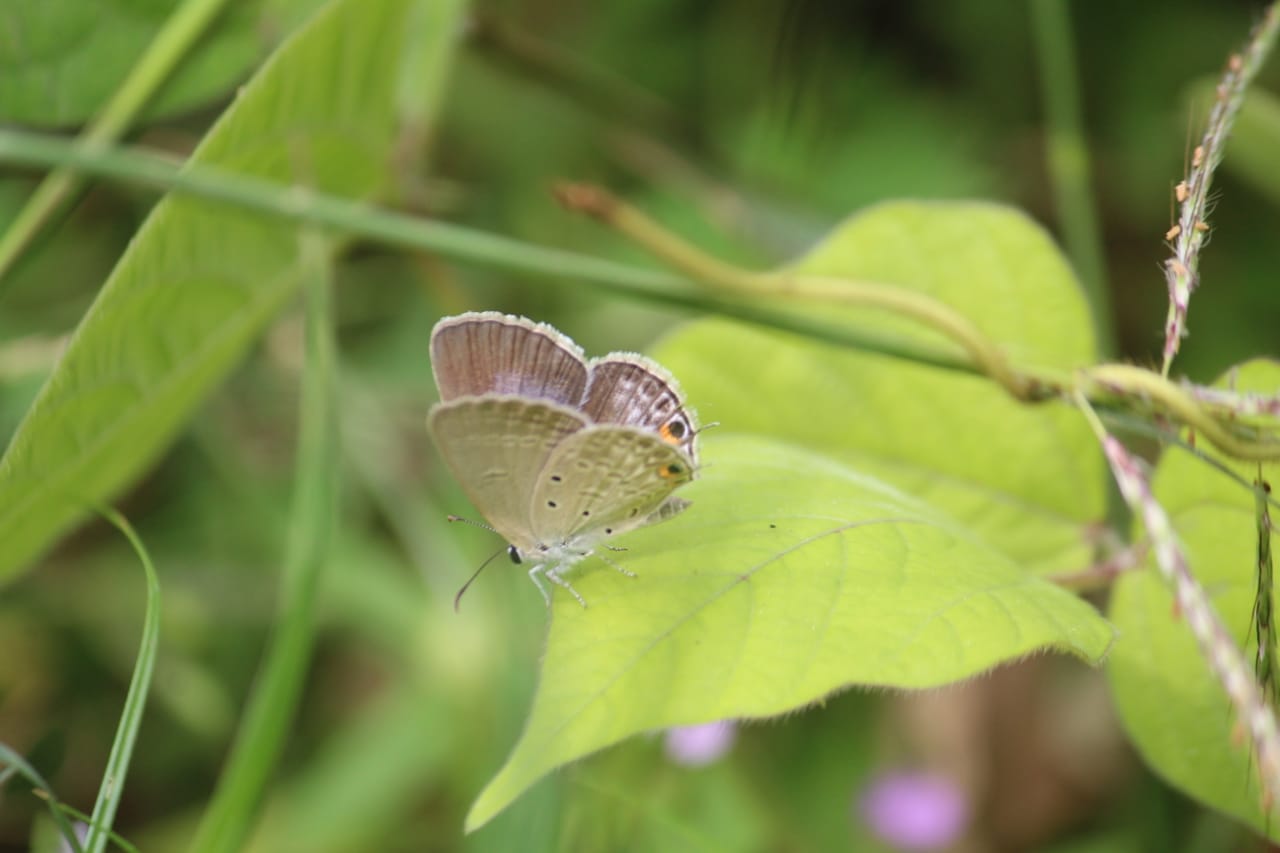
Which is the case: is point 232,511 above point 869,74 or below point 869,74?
below

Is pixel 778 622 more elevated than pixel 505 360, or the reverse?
pixel 505 360

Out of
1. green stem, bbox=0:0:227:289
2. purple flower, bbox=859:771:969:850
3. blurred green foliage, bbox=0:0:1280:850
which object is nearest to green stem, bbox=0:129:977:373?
green stem, bbox=0:0:227:289

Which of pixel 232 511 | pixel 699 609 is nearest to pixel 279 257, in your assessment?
pixel 699 609

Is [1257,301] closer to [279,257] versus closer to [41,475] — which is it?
[279,257]

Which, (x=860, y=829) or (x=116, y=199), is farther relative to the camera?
(x=116, y=199)

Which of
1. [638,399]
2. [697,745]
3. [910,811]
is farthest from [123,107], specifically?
[910,811]

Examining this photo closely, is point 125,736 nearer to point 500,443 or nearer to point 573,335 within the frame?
point 500,443
